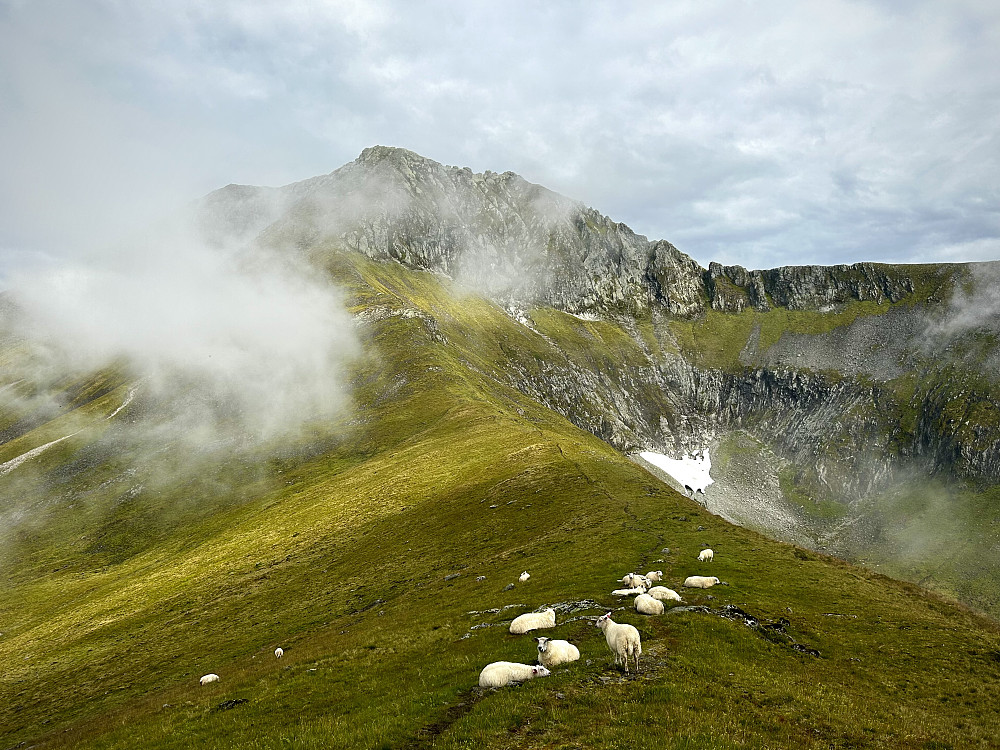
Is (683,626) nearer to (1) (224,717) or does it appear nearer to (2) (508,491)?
(1) (224,717)

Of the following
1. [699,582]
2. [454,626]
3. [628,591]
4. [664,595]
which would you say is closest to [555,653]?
[664,595]

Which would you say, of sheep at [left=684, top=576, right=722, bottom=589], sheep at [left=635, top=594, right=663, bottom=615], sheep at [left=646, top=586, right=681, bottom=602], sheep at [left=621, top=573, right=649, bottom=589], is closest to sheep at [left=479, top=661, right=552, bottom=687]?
sheep at [left=635, top=594, right=663, bottom=615]

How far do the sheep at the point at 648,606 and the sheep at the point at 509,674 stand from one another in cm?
925

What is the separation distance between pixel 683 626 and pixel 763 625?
16.6ft

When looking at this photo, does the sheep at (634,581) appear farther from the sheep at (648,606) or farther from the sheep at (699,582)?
the sheep at (648,606)

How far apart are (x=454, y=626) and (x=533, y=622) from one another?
7.21 meters

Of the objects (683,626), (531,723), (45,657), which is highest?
(531,723)

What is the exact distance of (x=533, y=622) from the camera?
89.0 feet

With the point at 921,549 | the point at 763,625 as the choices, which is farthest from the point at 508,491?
the point at 921,549

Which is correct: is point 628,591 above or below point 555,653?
below

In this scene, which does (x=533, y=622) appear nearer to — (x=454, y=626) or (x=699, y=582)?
(x=454, y=626)

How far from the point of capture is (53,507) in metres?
122

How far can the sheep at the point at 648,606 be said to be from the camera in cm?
2698

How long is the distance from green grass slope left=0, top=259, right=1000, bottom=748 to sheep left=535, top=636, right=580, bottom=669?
0.62m
